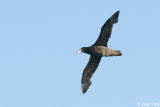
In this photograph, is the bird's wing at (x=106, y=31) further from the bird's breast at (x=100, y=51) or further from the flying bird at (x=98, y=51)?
the bird's breast at (x=100, y=51)

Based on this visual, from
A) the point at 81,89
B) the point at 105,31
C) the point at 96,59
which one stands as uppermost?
the point at 105,31

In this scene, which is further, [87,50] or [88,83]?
[88,83]

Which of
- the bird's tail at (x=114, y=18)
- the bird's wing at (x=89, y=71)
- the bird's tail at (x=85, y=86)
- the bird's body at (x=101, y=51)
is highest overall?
the bird's tail at (x=114, y=18)

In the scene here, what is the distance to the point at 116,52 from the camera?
31.0 m

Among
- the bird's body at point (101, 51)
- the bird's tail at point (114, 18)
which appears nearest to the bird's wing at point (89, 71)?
the bird's body at point (101, 51)

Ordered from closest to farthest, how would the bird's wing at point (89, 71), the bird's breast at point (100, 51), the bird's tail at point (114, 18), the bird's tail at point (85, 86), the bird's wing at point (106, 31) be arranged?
1. the bird's breast at point (100, 51)
2. the bird's wing at point (106, 31)
3. the bird's tail at point (114, 18)
4. the bird's wing at point (89, 71)
5. the bird's tail at point (85, 86)

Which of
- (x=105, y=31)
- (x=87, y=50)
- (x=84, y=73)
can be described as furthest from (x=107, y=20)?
(x=84, y=73)

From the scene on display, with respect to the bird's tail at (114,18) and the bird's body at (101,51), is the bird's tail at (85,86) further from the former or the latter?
the bird's tail at (114,18)

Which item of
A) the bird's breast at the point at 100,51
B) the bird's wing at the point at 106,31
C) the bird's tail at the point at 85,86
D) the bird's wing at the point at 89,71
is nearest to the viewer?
the bird's breast at the point at 100,51

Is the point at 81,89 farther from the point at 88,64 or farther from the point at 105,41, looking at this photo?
the point at 105,41

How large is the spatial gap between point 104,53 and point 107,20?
2624 mm

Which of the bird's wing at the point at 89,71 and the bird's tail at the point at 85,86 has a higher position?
the bird's wing at the point at 89,71

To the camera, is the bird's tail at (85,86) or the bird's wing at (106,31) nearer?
the bird's wing at (106,31)

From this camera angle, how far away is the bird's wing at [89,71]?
1304 inches
